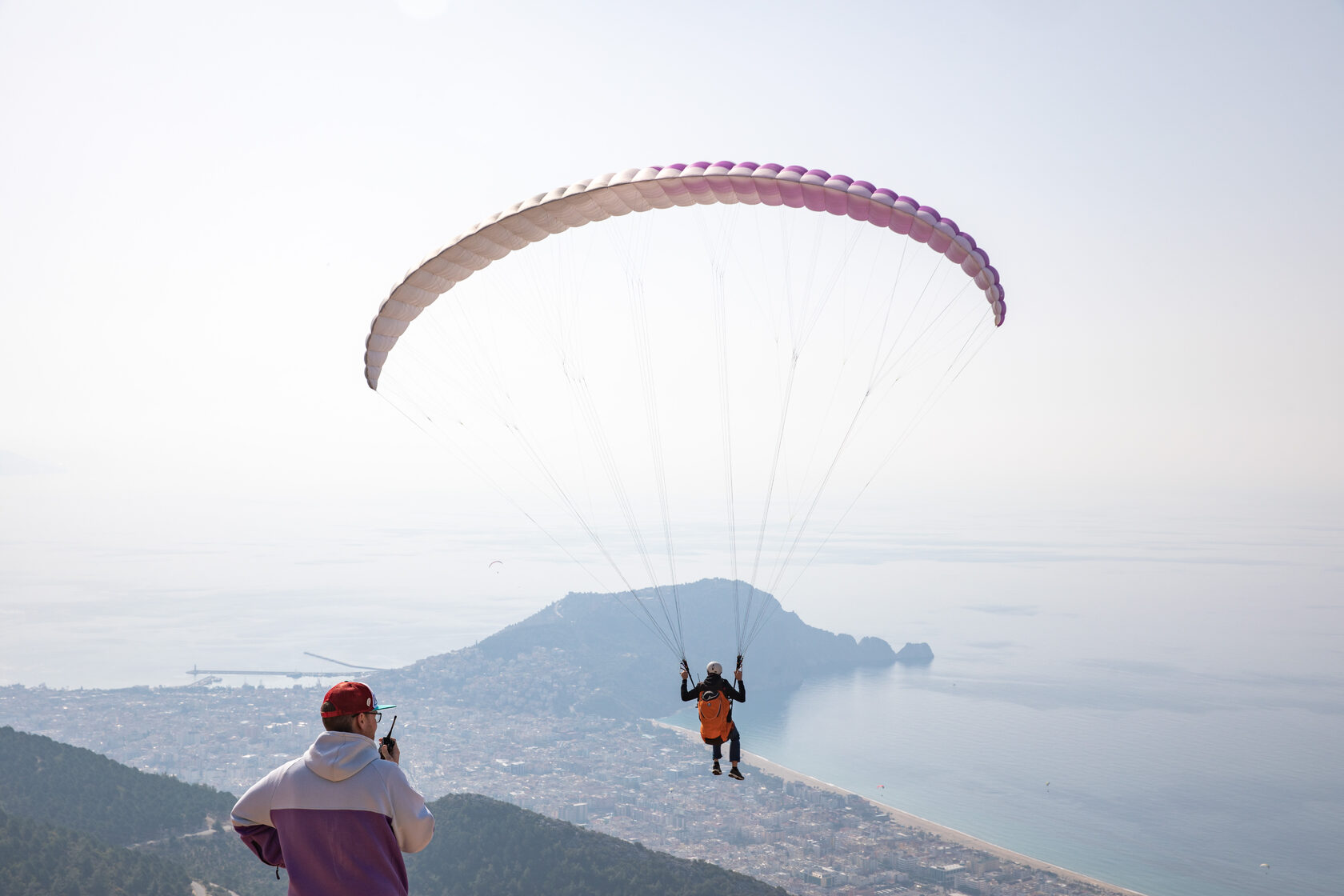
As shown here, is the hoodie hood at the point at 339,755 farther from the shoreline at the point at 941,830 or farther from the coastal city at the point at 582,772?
the shoreline at the point at 941,830

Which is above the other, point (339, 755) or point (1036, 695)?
point (339, 755)

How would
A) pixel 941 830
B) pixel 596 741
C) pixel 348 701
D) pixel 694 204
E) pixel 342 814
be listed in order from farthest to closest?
pixel 596 741 < pixel 941 830 < pixel 694 204 < pixel 348 701 < pixel 342 814

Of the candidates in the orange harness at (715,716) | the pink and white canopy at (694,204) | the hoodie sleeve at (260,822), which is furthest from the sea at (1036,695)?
the hoodie sleeve at (260,822)

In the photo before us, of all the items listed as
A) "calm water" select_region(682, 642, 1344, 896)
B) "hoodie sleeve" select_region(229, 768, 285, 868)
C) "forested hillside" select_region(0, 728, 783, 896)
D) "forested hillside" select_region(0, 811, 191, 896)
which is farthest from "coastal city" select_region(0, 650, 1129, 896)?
"hoodie sleeve" select_region(229, 768, 285, 868)

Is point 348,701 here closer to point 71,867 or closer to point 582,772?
point 71,867

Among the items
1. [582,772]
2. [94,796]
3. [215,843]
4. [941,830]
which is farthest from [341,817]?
[582,772]
